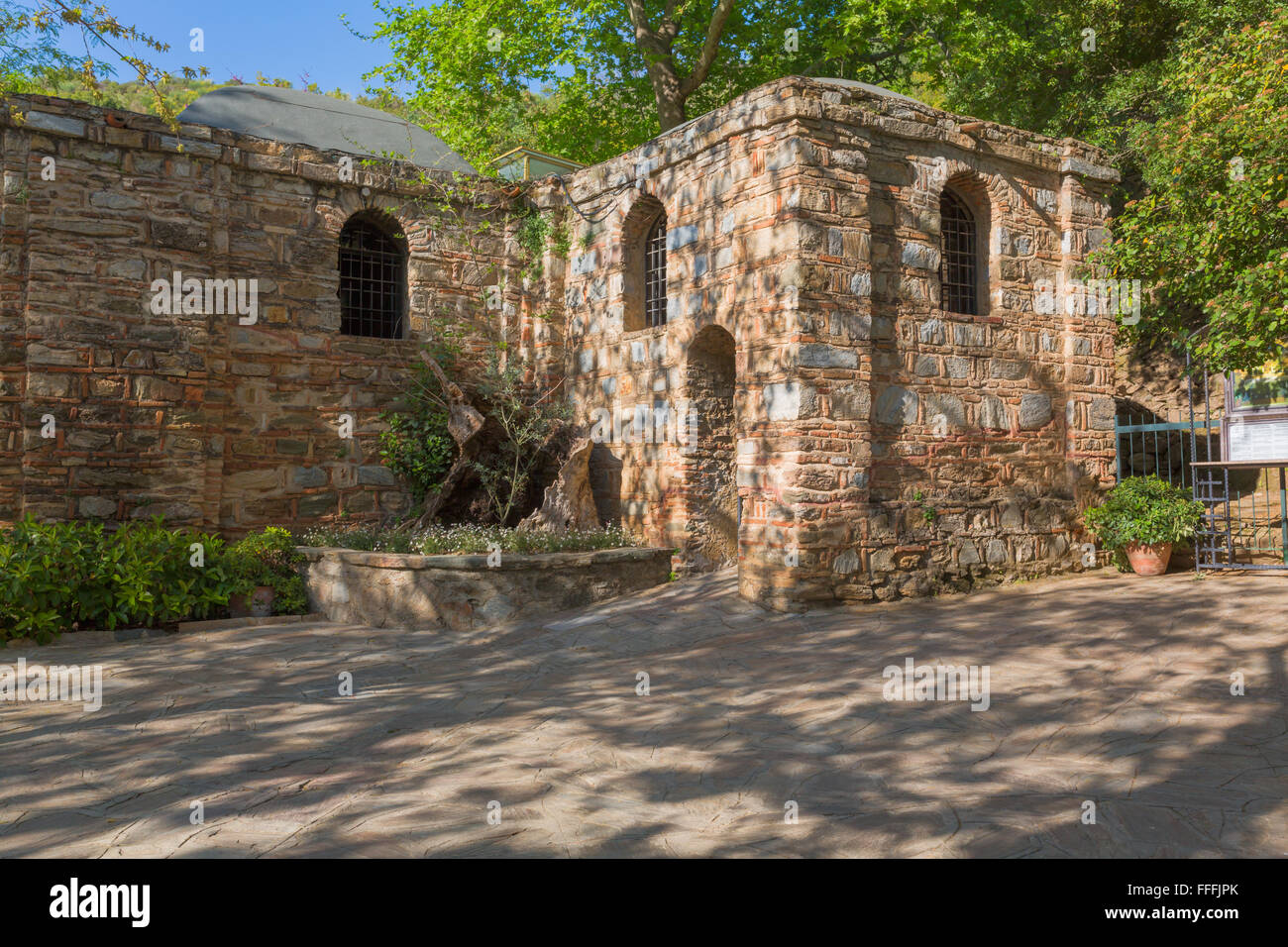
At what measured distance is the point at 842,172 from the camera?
26.7 ft

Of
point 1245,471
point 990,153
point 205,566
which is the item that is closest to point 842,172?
point 990,153

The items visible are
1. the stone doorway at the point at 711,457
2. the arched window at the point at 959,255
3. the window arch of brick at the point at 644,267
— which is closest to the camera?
the arched window at the point at 959,255

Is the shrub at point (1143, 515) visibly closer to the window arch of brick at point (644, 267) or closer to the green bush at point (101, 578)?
the window arch of brick at point (644, 267)

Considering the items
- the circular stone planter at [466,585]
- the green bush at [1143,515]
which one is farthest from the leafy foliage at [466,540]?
the green bush at [1143,515]

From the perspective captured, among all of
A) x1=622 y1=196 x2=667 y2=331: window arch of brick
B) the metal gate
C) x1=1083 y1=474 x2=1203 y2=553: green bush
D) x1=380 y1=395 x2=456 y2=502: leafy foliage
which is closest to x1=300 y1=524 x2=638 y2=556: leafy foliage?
x1=380 y1=395 x2=456 y2=502: leafy foliage

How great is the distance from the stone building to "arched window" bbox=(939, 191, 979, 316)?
35 mm

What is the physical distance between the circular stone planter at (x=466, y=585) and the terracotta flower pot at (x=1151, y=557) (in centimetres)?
509

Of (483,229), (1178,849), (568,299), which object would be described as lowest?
(1178,849)

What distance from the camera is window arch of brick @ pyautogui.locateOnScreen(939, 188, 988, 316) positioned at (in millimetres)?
9359

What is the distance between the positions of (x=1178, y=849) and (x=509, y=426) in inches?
331

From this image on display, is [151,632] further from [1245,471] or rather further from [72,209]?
[1245,471]

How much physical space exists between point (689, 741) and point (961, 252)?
6729mm

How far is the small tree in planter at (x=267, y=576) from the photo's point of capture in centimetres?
888

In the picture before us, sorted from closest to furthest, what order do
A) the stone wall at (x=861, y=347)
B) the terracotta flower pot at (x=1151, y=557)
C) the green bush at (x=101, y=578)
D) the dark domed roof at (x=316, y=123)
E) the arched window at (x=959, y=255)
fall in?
the green bush at (x=101, y=578) < the stone wall at (x=861, y=347) < the terracotta flower pot at (x=1151, y=557) < the arched window at (x=959, y=255) < the dark domed roof at (x=316, y=123)
